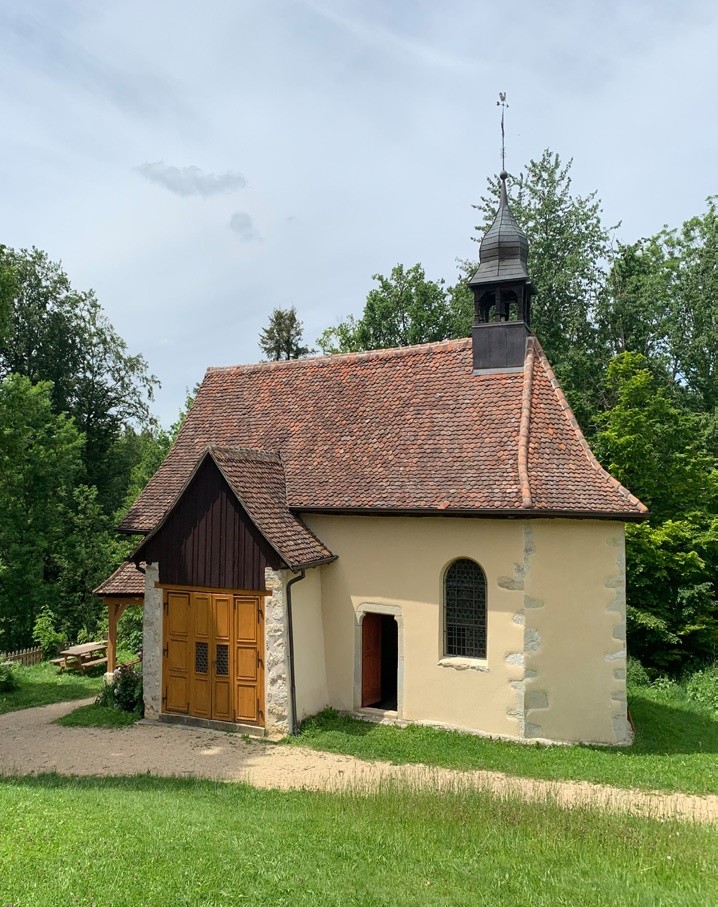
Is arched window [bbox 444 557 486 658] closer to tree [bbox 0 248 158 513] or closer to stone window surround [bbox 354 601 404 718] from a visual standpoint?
stone window surround [bbox 354 601 404 718]

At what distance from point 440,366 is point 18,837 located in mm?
12011

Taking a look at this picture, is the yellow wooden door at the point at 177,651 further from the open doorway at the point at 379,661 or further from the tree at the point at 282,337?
the tree at the point at 282,337

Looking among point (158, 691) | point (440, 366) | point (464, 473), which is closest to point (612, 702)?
point (464, 473)

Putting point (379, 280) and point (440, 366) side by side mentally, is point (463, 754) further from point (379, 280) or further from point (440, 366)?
point (379, 280)

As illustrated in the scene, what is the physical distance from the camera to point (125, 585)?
1677cm

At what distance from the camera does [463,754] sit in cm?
1166

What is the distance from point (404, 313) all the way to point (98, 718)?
935 inches

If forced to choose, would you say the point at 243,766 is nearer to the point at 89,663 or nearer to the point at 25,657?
the point at 89,663

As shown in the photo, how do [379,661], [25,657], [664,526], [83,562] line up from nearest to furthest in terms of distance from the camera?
[379,661]
[664,526]
[25,657]
[83,562]

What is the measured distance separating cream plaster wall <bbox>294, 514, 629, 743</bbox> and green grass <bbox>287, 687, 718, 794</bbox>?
46 cm

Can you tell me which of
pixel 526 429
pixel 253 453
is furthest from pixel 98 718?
pixel 526 429

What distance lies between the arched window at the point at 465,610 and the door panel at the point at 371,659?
178 centimetres

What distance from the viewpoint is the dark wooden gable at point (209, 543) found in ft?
43.7

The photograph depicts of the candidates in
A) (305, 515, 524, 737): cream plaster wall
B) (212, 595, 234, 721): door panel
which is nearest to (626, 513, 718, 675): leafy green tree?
(305, 515, 524, 737): cream plaster wall
